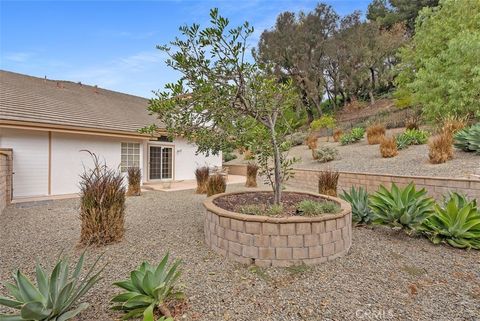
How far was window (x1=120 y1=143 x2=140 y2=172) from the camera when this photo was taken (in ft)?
36.1

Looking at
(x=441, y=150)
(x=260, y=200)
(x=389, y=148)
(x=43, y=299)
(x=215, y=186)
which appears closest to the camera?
(x=43, y=299)

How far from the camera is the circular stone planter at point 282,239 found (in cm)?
345

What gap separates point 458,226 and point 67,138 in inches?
431

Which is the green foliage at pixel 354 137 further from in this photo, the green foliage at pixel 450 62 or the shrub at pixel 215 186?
the shrub at pixel 215 186

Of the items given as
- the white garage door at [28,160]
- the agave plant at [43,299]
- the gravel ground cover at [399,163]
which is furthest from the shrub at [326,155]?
the agave plant at [43,299]

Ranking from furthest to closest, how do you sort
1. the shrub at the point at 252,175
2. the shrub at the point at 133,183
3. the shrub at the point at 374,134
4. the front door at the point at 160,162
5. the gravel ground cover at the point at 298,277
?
the front door at the point at 160,162 < the shrub at the point at 374,134 < the shrub at the point at 252,175 < the shrub at the point at 133,183 < the gravel ground cover at the point at 298,277

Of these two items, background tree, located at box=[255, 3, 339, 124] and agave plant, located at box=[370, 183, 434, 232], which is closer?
agave plant, located at box=[370, 183, 434, 232]

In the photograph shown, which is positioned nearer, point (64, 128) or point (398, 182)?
point (398, 182)

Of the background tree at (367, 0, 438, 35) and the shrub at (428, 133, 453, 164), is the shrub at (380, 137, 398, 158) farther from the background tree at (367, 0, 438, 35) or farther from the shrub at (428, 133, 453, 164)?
the background tree at (367, 0, 438, 35)

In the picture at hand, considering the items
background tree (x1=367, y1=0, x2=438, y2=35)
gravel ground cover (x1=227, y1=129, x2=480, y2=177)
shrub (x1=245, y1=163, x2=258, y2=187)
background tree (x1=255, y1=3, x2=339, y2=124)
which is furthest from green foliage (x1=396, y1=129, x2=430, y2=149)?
background tree (x1=367, y1=0, x2=438, y2=35)

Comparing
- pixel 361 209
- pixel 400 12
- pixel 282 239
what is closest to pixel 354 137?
pixel 361 209

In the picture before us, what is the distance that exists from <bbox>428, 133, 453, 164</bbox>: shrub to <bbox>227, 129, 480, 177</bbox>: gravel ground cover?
0.15 metres

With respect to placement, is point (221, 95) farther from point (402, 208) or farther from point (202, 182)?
point (202, 182)

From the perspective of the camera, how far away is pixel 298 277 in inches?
125
